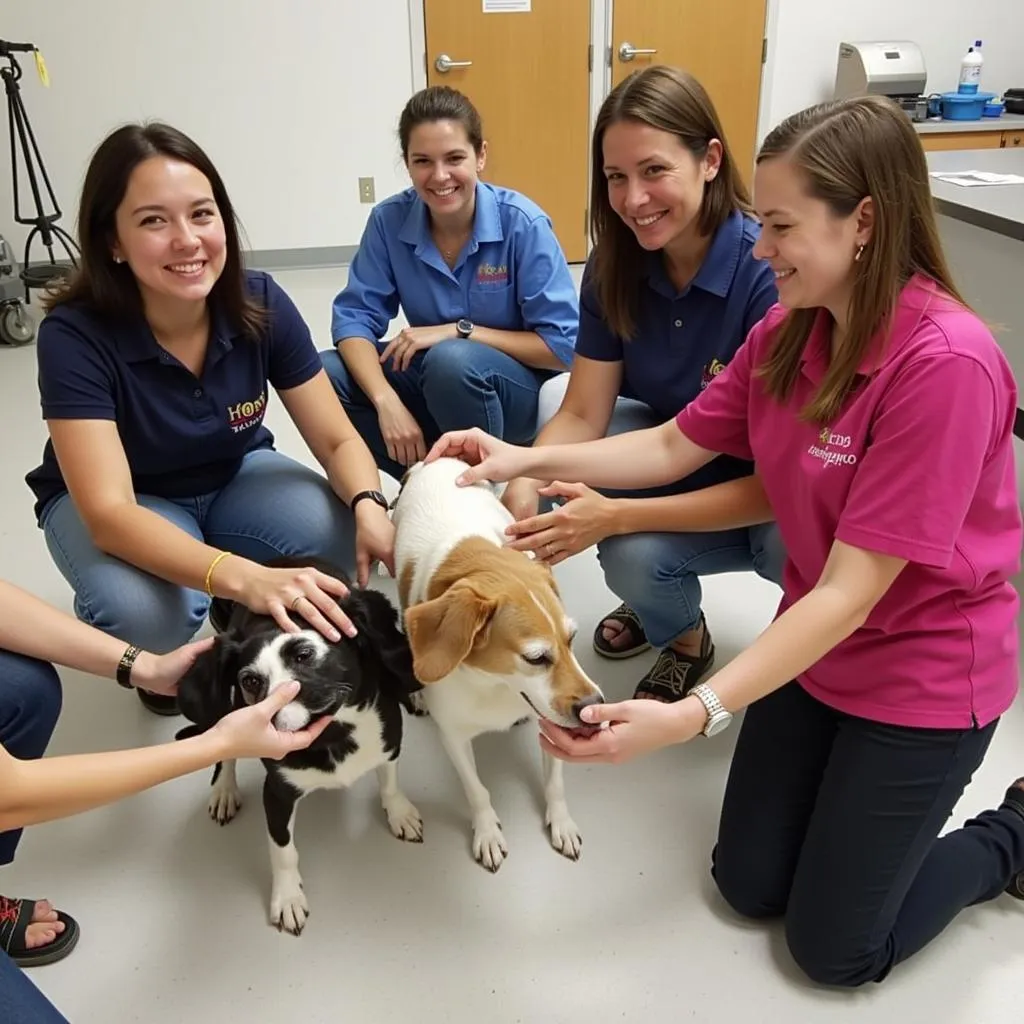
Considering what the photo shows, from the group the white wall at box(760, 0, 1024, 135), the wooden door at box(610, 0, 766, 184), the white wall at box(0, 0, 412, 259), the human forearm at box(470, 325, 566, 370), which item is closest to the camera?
the human forearm at box(470, 325, 566, 370)

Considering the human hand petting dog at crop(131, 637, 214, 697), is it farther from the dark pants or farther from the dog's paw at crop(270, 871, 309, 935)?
the dark pants

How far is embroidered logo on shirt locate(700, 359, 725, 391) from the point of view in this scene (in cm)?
192

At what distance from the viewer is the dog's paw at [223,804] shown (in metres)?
1.83

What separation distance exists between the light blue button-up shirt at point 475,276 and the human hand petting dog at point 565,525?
2.62 feet

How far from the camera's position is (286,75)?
509 cm

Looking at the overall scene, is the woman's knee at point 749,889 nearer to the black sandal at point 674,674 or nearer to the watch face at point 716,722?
the watch face at point 716,722

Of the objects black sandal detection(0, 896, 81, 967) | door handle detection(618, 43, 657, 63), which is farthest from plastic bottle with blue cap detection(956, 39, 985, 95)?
black sandal detection(0, 896, 81, 967)

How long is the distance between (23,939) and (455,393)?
58.3 inches

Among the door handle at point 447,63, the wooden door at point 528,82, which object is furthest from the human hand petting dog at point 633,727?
the door handle at point 447,63

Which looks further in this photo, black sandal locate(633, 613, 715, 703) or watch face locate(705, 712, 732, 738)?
black sandal locate(633, 613, 715, 703)

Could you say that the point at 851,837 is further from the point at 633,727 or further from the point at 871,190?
the point at 871,190

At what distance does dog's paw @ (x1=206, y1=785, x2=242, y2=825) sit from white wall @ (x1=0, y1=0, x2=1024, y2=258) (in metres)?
4.30

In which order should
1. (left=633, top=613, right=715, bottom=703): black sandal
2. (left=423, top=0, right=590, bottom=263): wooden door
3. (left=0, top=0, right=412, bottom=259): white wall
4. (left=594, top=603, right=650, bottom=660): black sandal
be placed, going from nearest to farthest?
(left=633, top=613, right=715, bottom=703): black sandal < (left=594, top=603, right=650, bottom=660): black sandal < (left=0, top=0, right=412, bottom=259): white wall < (left=423, top=0, right=590, bottom=263): wooden door

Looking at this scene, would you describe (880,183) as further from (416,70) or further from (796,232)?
(416,70)
